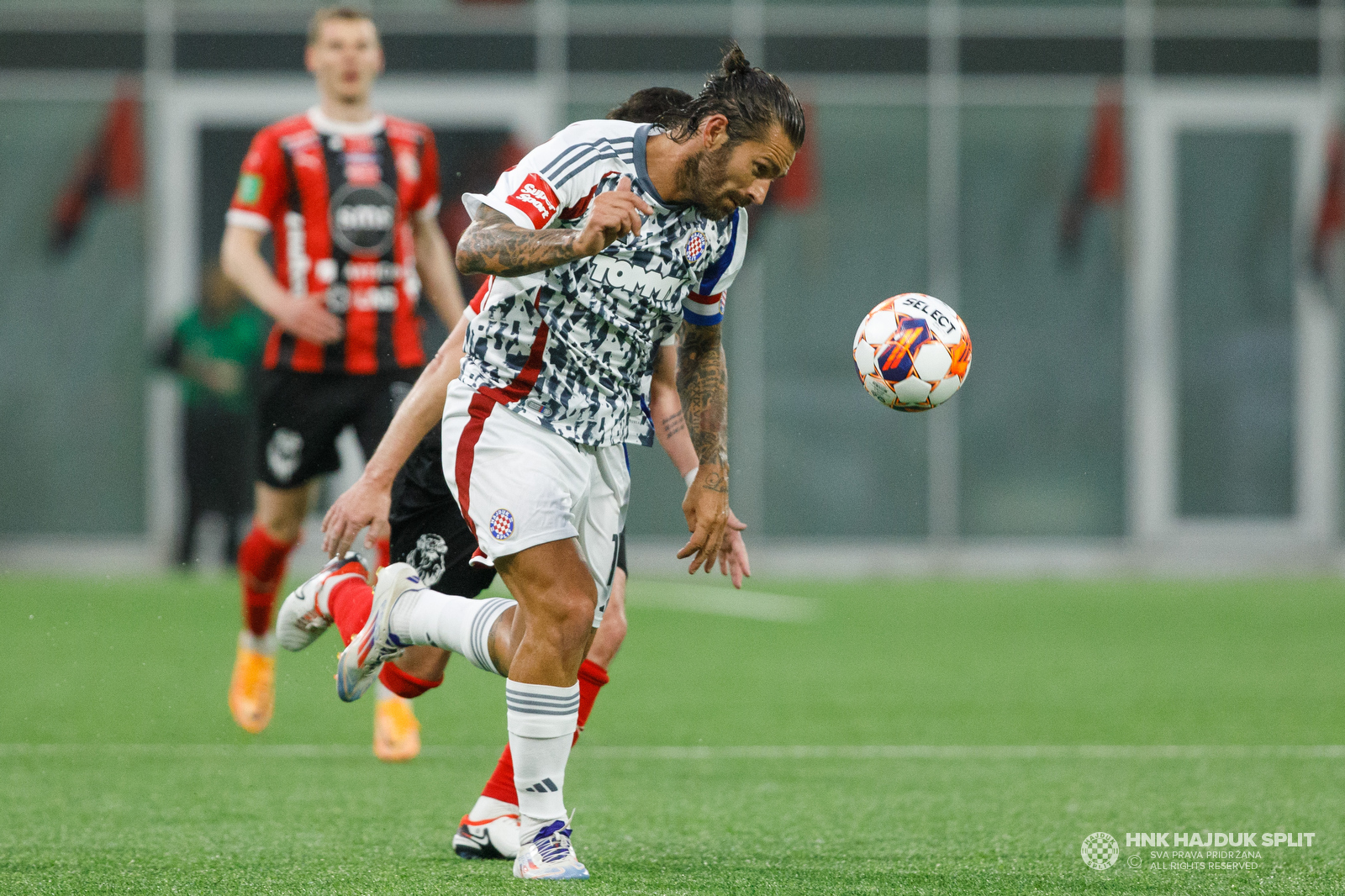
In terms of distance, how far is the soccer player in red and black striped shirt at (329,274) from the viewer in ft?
20.6

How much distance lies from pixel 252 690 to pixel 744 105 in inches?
133

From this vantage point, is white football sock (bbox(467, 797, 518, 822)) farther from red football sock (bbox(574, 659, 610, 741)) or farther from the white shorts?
the white shorts

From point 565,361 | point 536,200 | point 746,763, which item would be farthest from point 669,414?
point 746,763

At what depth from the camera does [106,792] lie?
537 cm

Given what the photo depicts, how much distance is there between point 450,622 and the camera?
171 inches

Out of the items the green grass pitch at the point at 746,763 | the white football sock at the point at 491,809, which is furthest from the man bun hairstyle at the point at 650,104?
the green grass pitch at the point at 746,763

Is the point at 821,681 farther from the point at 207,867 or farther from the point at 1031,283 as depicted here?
the point at 1031,283

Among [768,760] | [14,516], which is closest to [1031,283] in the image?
[14,516]

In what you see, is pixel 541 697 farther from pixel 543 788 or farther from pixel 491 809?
pixel 491 809

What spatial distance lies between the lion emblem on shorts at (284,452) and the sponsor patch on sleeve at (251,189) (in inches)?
33.4

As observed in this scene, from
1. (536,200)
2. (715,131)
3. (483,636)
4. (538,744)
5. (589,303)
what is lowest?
(538,744)

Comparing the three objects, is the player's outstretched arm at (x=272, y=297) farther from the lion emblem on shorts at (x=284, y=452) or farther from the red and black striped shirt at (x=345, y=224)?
the lion emblem on shorts at (x=284, y=452)

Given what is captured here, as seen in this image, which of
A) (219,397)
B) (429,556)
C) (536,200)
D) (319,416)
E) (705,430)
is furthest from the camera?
(219,397)

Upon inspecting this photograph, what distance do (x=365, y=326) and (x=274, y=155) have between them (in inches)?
28.4
